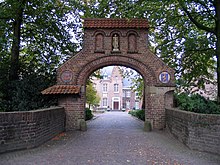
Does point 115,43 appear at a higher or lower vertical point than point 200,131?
higher

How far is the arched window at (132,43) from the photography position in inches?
531

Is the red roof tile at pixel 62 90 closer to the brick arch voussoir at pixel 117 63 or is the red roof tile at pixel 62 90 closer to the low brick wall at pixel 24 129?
the brick arch voussoir at pixel 117 63

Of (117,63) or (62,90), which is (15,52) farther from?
(117,63)

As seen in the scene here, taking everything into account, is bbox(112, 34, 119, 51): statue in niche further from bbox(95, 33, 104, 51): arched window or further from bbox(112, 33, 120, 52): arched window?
bbox(95, 33, 104, 51): arched window

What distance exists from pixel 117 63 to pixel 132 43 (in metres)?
1.52

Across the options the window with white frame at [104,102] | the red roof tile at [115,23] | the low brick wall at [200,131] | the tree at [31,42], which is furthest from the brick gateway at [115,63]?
the window with white frame at [104,102]

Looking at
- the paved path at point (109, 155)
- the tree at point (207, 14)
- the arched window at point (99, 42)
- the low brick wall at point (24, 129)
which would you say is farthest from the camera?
the arched window at point (99, 42)

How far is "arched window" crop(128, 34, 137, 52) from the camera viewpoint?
1349cm

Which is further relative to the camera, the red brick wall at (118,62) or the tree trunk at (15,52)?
the tree trunk at (15,52)

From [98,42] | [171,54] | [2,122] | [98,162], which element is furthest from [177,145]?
[171,54]

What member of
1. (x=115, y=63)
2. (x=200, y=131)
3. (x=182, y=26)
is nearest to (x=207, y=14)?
(x=182, y=26)

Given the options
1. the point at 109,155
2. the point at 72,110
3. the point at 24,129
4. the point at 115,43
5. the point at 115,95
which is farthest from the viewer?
the point at 115,95

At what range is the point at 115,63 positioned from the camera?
44.0 feet

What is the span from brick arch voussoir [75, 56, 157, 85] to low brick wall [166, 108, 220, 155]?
14.0 ft
